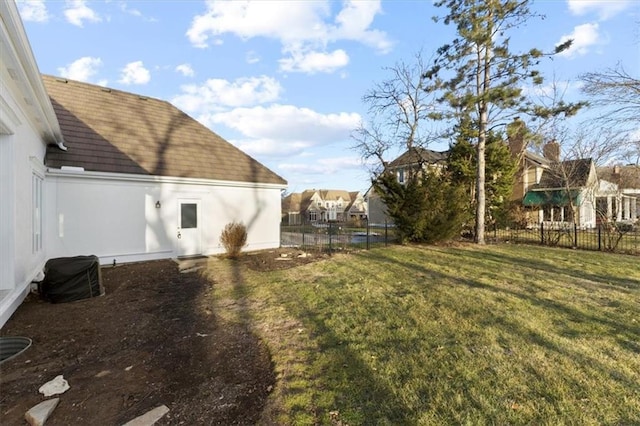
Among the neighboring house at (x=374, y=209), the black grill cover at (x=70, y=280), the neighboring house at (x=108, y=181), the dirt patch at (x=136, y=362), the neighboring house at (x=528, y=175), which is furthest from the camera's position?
the neighboring house at (x=374, y=209)

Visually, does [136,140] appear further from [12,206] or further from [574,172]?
[574,172]

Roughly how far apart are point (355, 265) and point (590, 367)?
21.3 feet

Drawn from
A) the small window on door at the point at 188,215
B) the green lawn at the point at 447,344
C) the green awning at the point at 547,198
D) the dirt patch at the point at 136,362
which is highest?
the green awning at the point at 547,198

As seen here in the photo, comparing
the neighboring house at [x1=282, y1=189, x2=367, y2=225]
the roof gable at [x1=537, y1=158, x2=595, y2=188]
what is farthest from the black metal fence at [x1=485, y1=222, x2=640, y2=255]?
the neighboring house at [x1=282, y1=189, x2=367, y2=225]

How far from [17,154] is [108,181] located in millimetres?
4595

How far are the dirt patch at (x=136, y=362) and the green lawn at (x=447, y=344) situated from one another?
358 mm

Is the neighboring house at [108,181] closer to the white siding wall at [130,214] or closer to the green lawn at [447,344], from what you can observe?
the white siding wall at [130,214]

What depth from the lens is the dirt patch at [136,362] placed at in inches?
113

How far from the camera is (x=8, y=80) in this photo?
4941 mm

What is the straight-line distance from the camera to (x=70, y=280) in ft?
20.4

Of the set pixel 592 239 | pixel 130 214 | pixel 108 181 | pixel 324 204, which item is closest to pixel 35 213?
pixel 108 181

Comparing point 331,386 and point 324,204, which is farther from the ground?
point 324,204

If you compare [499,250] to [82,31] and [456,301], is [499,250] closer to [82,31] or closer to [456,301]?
[456,301]

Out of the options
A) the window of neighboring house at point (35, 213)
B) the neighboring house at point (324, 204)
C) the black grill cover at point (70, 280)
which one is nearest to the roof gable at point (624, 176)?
the black grill cover at point (70, 280)
